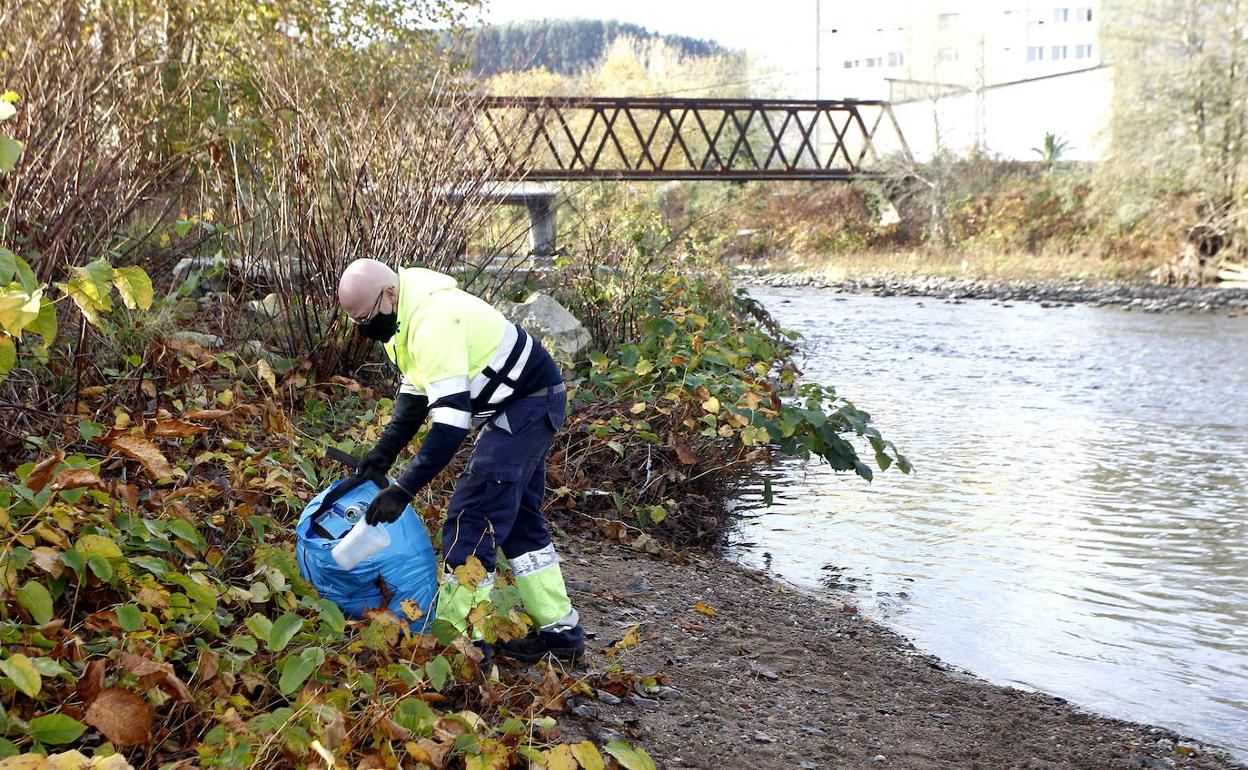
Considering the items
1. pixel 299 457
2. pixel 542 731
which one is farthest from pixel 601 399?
pixel 542 731

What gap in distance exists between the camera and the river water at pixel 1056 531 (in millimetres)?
5855

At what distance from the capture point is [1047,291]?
29.9m

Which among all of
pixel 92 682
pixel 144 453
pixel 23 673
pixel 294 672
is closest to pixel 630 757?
pixel 294 672

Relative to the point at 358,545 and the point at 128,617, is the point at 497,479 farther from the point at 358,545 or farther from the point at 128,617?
the point at 128,617

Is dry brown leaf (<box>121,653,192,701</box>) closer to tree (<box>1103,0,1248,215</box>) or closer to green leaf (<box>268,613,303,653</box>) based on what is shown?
green leaf (<box>268,613,303,653</box>)

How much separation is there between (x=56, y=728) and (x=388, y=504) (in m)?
1.39

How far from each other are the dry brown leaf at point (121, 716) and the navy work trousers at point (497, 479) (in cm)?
138

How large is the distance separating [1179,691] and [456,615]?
3401mm

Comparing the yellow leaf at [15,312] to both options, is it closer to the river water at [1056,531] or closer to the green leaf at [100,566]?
the green leaf at [100,566]

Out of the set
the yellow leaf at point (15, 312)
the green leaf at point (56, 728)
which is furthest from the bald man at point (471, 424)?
the yellow leaf at point (15, 312)

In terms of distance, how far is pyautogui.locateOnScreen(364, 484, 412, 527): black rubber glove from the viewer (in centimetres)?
414

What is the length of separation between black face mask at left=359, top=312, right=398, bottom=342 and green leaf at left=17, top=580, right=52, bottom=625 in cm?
141

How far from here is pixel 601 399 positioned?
26.9 feet

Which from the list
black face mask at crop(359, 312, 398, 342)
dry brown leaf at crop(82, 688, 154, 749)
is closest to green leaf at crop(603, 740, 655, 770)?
dry brown leaf at crop(82, 688, 154, 749)
